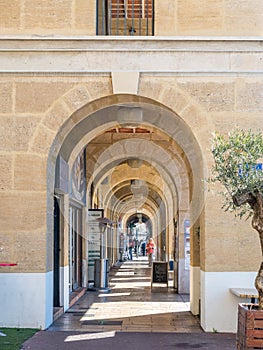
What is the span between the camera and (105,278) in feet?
54.1

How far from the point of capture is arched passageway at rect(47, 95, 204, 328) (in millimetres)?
10562

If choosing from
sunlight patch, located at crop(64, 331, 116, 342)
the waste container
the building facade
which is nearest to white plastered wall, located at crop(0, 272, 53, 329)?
the building facade

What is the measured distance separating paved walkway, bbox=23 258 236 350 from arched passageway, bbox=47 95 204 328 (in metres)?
0.74

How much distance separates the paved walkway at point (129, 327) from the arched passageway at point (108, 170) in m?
0.74

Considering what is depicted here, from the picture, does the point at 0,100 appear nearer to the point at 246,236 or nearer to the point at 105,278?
the point at 246,236

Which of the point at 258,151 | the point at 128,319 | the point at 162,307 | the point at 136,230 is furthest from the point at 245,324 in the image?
the point at 136,230

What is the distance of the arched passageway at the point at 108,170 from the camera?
34.7ft

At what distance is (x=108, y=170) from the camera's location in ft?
62.5

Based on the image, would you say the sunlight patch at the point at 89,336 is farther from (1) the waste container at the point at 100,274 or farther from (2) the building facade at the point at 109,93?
(1) the waste container at the point at 100,274

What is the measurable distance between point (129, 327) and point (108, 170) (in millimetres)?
9572

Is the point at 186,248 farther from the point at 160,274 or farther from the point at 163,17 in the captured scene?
the point at 163,17

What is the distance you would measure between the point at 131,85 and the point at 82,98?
2.57ft

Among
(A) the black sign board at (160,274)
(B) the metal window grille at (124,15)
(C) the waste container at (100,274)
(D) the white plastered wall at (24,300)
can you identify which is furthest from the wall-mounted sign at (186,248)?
(D) the white plastered wall at (24,300)

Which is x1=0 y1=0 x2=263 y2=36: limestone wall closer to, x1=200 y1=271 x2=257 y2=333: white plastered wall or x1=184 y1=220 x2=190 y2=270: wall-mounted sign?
x1=200 y1=271 x2=257 y2=333: white plastered wall
